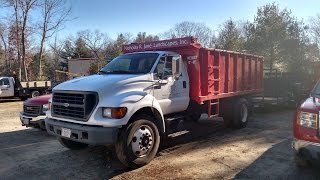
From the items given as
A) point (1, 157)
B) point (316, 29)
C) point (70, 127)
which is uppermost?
point (316, 29)

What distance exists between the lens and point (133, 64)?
7828 mm

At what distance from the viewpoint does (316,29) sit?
43625mm

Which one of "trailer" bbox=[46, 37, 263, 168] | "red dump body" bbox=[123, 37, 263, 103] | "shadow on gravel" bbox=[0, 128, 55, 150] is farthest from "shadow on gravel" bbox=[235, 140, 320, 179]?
"shadow on gravel" bbox=[0, 128, 55, 150]

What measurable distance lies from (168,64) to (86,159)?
8.72 ft

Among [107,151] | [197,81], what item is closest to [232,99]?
[197,81]

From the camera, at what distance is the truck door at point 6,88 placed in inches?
923

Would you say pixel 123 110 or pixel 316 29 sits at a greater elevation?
pixel 316 29

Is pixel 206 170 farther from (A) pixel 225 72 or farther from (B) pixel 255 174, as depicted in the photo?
(A) pixel 225 72

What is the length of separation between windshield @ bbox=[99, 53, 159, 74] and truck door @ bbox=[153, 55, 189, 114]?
0.65 feet

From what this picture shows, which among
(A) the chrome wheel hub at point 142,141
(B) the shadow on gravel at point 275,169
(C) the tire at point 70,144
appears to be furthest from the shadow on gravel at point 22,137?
(B) the shadow on gravel at point 275,169

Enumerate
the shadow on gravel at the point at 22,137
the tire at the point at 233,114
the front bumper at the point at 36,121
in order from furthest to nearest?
the tire at the point at 233,114, the front bumper at the point at 36,121, the shadow on gravel at the point at 22,137

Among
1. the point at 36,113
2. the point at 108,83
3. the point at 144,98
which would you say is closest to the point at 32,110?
the point at 36,113

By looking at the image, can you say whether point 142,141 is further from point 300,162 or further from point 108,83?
point 300,162

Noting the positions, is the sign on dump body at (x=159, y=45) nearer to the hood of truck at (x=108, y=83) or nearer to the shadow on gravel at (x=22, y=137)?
the hood of truck at (x=108, y=83)
